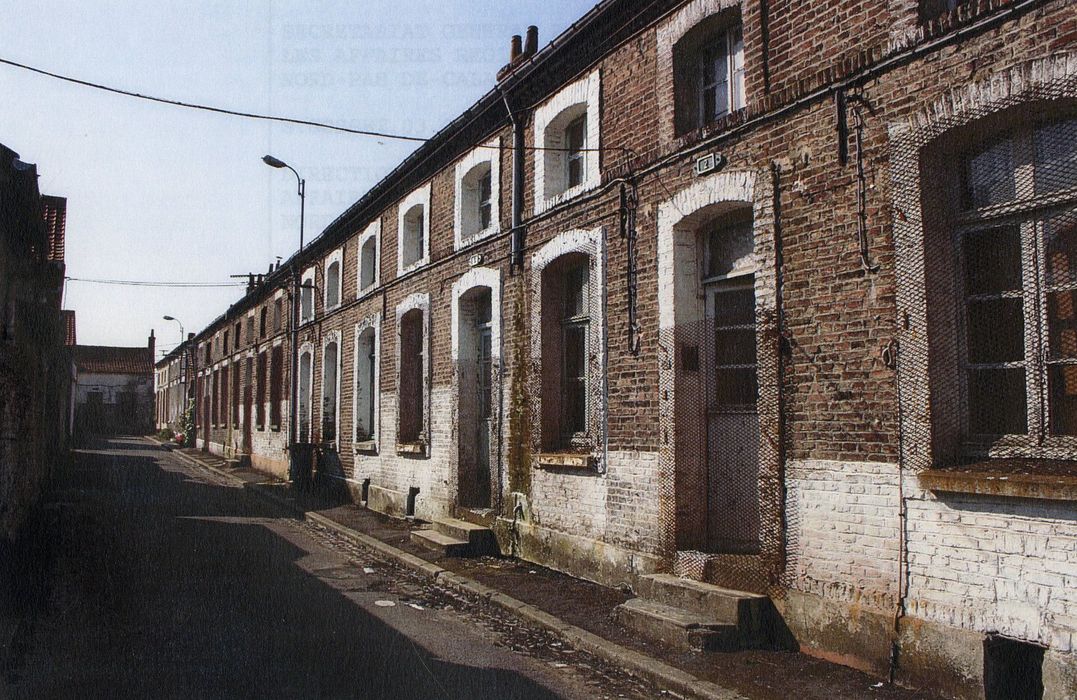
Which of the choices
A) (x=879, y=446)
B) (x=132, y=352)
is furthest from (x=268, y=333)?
(x=132, y=352)

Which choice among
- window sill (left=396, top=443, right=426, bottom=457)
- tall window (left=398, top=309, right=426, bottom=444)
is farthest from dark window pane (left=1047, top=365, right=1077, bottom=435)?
tall window (left=398, top=309, right=426, bottom=444)

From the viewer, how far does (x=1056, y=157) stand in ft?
17.0

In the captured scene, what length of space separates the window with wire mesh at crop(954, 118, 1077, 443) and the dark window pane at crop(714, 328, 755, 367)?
2094 millimetres

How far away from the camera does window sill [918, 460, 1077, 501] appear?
474cm

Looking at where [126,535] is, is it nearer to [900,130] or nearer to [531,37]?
[531,37]

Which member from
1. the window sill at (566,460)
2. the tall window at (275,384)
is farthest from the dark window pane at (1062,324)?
the tall window at (275,384)

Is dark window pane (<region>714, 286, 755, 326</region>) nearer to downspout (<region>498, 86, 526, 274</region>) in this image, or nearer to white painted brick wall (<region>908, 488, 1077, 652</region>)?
white painted brick wall (<region>908, 488, 1077, 652</region>)

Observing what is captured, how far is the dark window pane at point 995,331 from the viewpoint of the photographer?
5441 mm

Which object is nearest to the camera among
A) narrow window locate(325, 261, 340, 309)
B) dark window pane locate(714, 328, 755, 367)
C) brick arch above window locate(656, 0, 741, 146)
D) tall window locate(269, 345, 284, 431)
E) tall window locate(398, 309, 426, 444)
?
dark window pane locate(714, 328, 755, 367)

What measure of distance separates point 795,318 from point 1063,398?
1967mm

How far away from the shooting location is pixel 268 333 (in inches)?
1038

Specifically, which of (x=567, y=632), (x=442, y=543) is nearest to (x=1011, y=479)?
(x=567, y=632)

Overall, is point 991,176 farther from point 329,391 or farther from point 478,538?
point 329,391

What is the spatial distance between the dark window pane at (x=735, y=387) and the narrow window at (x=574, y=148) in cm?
355
